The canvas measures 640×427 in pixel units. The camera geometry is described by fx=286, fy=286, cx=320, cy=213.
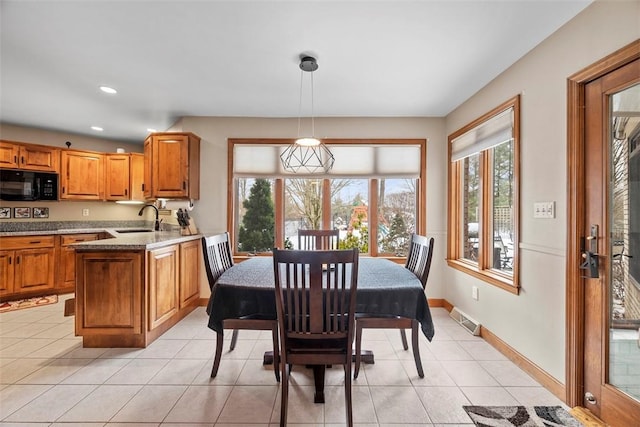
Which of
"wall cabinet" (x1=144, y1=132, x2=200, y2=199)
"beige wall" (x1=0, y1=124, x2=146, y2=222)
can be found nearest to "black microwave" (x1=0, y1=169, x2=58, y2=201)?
"beige wall" (x1=0, y1=124, x2=146, y2=222)

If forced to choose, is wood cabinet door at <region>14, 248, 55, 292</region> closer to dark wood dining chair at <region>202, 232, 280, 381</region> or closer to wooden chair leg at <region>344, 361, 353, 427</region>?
dark wood dining chair at <region>202, 232, 280, 381</region>

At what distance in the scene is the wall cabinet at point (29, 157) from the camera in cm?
384

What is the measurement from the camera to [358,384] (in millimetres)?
2039

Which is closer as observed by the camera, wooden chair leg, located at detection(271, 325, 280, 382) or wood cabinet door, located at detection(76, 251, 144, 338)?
wooden chair leg, located at detection(271, 325, 280, 382)

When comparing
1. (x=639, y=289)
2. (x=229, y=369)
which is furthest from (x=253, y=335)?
(x=639, y=289)

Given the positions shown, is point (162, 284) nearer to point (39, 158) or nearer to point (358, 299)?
point (358, 299)

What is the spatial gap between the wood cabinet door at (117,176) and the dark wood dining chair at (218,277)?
316 centimetres

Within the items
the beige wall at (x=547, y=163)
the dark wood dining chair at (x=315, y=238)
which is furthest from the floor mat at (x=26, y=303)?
the beige wall at (x=547, y=163)

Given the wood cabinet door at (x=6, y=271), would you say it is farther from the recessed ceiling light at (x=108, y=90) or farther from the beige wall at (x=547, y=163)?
the beige wall at (x=547, y=163)

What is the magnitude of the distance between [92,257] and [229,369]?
155 centimetres

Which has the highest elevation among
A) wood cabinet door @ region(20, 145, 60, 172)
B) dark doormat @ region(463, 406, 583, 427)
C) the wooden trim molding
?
wood cabinet door @ region(20, 145, 60, 172)

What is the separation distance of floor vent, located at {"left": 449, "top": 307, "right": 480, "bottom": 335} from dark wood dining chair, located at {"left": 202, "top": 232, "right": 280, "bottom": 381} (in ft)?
6.57

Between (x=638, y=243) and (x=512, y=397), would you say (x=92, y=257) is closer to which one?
(x=512, y=397)

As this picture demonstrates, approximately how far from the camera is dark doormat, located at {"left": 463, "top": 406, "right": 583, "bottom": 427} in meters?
1.66
